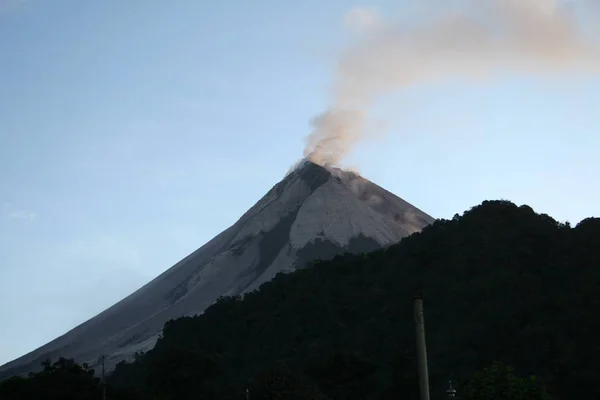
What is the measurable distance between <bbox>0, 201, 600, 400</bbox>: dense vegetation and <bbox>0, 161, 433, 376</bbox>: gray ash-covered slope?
1036 inches

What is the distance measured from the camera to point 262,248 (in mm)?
162125

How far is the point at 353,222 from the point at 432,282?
5914 centimetres

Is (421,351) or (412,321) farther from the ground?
(412,321)

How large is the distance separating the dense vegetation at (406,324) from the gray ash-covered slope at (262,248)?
1036 inches

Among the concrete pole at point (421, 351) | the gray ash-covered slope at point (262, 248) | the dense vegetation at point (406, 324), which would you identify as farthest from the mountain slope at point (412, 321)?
the concrete pole at point (421, 351)

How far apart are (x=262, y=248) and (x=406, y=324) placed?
63893 millimetres

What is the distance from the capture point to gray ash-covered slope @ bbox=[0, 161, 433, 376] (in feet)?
482

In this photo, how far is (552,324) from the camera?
85562mm

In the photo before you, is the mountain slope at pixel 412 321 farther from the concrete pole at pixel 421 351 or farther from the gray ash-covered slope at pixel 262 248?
the concrete pole at pixel 421 351

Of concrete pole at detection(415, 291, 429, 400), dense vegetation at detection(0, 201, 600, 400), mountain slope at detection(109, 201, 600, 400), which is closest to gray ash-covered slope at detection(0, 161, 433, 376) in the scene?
dense vegetation at detection(0, 201, 600, 400)

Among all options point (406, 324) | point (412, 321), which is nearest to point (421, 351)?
point (412, 321)

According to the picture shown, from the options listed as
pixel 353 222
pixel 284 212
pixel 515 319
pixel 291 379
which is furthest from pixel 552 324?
pixel 284 212

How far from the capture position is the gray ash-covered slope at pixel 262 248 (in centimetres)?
14700

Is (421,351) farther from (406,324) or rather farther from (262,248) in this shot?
(262,248)
